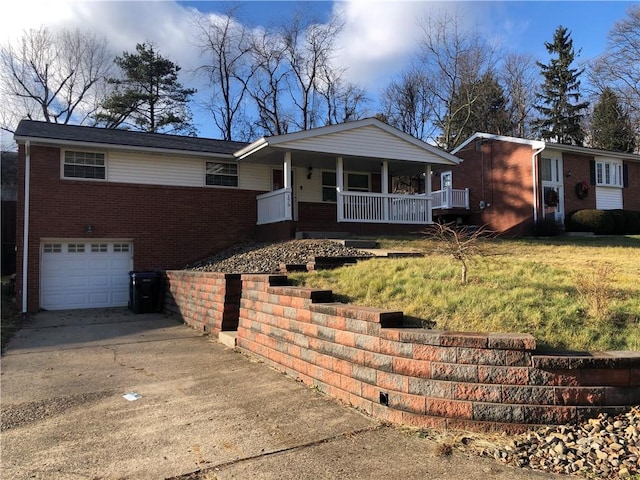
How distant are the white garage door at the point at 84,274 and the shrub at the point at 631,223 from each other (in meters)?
21.2

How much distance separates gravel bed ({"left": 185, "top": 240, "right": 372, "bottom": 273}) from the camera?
10159 mm

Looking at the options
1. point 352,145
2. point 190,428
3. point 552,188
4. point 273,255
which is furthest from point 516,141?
point 190,428

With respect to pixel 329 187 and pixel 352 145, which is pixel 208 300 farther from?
pixel 329 187

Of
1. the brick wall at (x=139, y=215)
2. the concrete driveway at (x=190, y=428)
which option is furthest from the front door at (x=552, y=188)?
the concrete driveway at (x=190, y=428)

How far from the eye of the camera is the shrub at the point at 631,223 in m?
21.6

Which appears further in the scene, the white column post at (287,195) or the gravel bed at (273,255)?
the white column post at (287,195)

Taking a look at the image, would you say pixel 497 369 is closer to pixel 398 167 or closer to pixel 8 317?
pixel 8 317

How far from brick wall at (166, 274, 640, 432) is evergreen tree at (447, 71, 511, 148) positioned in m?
30.8

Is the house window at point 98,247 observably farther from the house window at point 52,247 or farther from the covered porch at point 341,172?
the covered porch at point 341,172

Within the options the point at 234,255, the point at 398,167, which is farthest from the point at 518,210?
the point at 234,255

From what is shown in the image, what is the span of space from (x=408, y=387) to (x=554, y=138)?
142 ft

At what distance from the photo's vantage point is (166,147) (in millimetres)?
14586

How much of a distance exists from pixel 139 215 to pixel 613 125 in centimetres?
3660

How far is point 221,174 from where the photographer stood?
15.7 m
